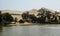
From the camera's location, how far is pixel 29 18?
496 centimetres

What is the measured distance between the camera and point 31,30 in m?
4.86

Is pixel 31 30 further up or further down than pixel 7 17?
further down

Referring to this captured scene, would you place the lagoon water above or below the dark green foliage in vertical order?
below

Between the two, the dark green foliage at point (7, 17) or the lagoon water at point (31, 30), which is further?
the dark green foliage at point (7, 17)

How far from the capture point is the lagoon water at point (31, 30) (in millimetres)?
4617

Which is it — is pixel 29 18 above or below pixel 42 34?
above

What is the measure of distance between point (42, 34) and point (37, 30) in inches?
14.2

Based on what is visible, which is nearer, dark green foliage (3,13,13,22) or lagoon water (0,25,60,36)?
lagoon water (0,25,60,36)

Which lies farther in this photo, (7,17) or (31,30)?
(7,17)

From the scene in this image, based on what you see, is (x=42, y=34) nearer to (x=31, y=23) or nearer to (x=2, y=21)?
(x=31, y=23)

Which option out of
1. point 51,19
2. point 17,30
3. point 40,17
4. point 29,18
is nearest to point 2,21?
point 17,30

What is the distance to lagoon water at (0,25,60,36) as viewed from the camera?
4.62 m

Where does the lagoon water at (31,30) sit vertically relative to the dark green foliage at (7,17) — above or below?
below

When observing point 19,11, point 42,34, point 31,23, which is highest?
point 19,11
